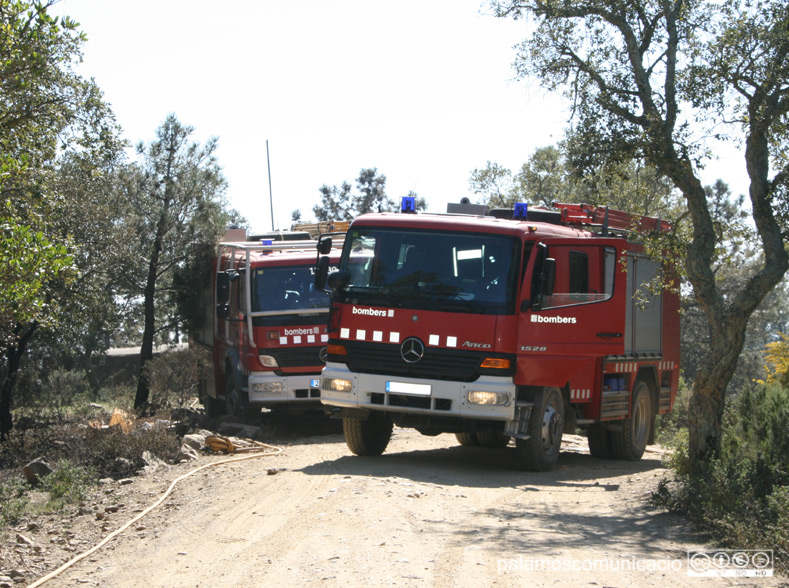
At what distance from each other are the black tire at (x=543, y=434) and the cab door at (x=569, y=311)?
277 mm

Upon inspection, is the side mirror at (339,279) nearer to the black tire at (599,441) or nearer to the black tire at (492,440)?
the black tire at (492,440)

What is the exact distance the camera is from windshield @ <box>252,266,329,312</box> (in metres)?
→ 15.6

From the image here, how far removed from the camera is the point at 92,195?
23.3 m

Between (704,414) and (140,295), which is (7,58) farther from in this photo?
(140,295)

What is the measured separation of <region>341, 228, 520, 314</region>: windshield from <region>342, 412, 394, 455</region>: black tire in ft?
6.21

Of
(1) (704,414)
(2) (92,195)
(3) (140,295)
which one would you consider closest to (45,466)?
(1) (704,414)

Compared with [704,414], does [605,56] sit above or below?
above

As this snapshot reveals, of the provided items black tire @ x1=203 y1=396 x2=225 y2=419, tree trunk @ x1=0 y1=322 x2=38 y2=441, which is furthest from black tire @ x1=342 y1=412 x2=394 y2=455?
tree trunk @ x1=0 y1=322 x2=38 y2=441

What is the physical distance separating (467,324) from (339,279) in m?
1.63

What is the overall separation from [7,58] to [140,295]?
19038 mm

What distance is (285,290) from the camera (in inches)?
617

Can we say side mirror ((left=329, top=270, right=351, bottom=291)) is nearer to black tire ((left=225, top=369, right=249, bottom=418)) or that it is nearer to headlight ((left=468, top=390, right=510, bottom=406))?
headlight ((left=468, top=390, right=510, bottom=406))

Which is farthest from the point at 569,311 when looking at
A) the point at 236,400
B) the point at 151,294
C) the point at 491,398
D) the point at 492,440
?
the point at 151,294

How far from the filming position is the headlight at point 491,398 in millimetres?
10641
